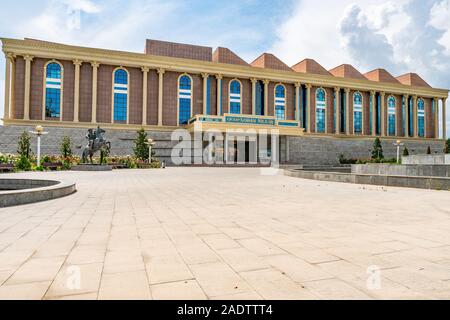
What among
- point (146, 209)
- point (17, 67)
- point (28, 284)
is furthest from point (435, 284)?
point (17, 67)

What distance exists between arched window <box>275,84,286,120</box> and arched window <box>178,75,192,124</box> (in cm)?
1723

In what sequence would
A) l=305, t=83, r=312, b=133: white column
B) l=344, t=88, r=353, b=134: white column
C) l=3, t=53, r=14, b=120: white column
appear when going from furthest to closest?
l=344, t=88, r=353, b=134: white column < l=305, t=83, r=312, b=133: white column < l=3, t=53, r=14, b=120: white column

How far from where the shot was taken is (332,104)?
197ft

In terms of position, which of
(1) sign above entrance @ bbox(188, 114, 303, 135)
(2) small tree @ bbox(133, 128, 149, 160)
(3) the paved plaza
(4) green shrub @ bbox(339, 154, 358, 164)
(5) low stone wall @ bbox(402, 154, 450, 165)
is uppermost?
(1) sign above entrance @ bbox(188, 114, 303, 135)

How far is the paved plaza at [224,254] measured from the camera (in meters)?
2.71

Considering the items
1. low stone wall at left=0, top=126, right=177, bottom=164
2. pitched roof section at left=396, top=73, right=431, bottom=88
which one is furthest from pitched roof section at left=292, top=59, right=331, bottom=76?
low stone wall at left=0, top=126, right=177, bottom=164

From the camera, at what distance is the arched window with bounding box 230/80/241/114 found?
53.9 m

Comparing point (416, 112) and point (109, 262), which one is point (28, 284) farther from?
point (416, 112)

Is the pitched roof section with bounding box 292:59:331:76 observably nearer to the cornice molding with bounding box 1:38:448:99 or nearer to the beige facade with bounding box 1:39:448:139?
the beige facade with bounding box 1:39:448:139

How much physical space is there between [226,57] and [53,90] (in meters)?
30.9

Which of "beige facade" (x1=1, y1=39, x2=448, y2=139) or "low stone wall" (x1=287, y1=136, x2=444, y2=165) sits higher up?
"beige facade" (x1=1, y1=39, x2=448, y2=139)

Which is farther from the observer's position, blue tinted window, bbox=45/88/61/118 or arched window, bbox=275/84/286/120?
arched window, bbox=275/84/286/120

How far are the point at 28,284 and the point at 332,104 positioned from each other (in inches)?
2499

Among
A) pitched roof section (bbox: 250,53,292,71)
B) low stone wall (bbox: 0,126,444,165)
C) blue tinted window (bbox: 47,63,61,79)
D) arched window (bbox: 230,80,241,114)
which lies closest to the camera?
low stone wall (bbox: 0,126,444,165)
